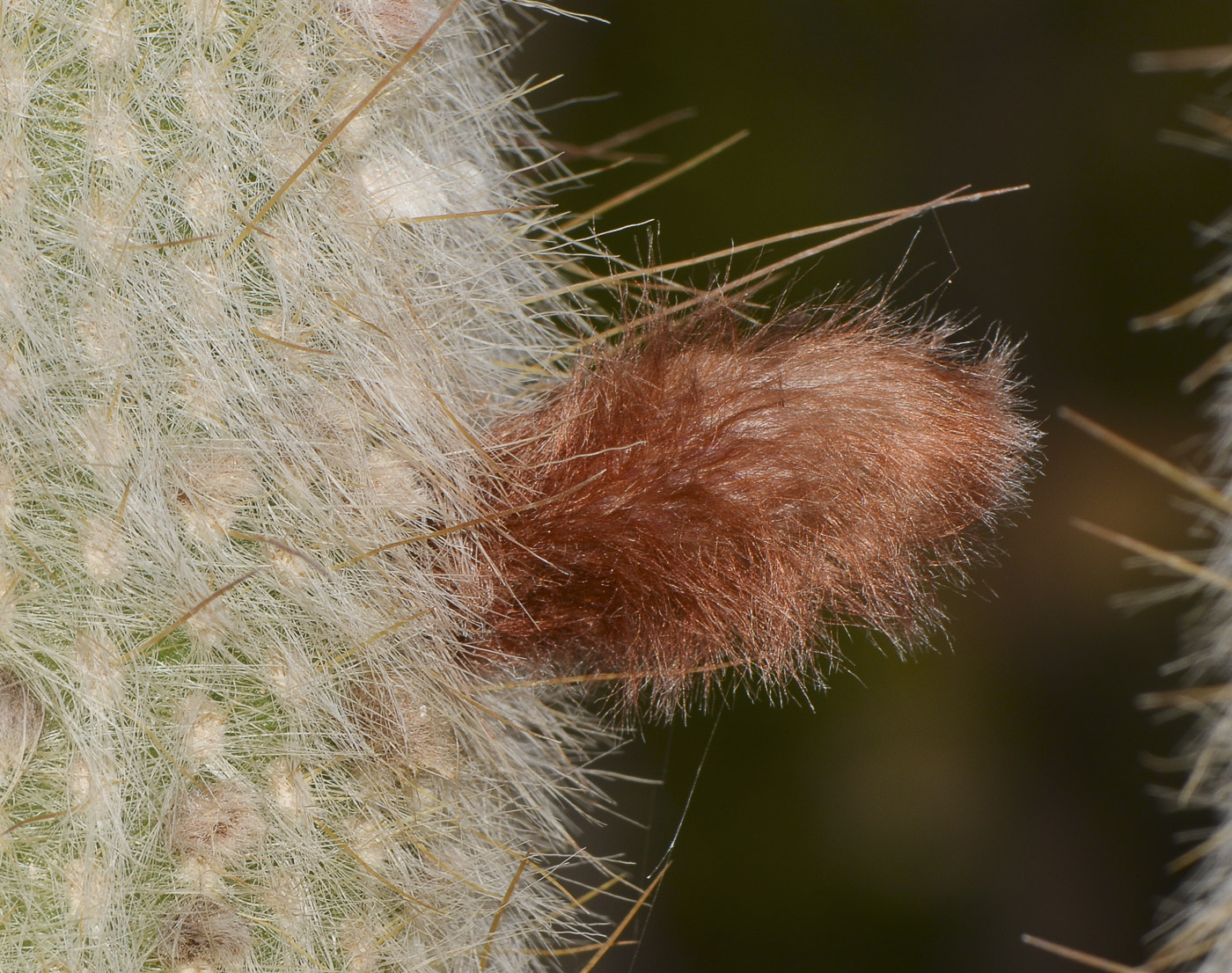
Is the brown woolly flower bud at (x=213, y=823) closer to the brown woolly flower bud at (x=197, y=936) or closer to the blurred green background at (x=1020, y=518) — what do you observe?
the brown woolly flower bud at (x=197, y=936)

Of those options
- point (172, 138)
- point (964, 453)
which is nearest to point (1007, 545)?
point (964, 453)

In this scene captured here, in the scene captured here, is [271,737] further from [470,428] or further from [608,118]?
[608,118]

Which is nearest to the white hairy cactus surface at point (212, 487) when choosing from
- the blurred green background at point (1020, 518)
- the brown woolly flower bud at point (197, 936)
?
the brown woolly flower bud at point (197, 936)

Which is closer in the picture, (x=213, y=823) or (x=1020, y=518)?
(x=213, y=823)

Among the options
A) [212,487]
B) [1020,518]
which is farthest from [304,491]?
→ [1020,518]

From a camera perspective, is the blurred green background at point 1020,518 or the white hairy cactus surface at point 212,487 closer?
the white hairy cactus surface at point 212,487

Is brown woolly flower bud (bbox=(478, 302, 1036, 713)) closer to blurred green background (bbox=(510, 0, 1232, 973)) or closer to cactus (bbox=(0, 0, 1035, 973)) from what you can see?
cactus (bbox=(0, 0, 1035, 973))

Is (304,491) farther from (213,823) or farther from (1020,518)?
(1020,518)
